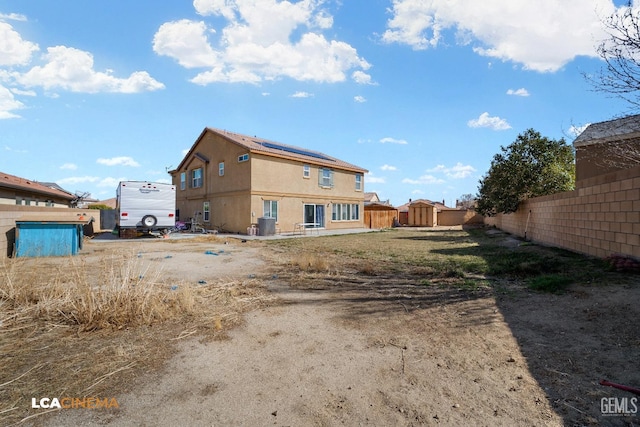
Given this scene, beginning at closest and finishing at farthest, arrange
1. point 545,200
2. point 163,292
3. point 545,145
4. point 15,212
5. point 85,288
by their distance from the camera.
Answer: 1. point 85,288
2. point 163,292
3. point 15,212
4. point 545,200
5. point 545,145

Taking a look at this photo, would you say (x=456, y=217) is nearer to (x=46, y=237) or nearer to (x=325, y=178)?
(x=325, y=178)

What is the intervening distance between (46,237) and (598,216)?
17.0 m

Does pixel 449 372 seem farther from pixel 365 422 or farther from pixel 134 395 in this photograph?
pixel 134 395

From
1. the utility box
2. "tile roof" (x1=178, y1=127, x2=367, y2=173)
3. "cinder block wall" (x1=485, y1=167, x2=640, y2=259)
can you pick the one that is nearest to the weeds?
"cinder block wall" (x1=485, y1=167, x2=640, y2=259)

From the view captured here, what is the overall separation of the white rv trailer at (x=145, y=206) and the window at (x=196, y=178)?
9.46 metres

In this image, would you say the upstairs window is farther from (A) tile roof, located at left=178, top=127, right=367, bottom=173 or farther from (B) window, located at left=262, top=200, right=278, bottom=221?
(B) window, located at left=262, top=200, right=278, bottom=221

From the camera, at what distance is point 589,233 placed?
945 centimetres

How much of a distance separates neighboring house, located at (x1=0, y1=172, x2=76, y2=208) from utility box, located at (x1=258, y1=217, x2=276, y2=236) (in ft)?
42.3

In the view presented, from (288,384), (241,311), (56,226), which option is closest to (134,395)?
(288,384)

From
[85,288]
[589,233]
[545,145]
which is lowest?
[85,288]

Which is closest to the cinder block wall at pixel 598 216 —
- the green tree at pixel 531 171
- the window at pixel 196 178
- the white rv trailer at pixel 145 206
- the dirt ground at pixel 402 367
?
the dirt ground at pixel 402 367

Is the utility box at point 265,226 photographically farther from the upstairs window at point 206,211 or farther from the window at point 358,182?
the window at point 358,182

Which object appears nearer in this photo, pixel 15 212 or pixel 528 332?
pixel 528 332

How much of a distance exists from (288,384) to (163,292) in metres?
3.50
